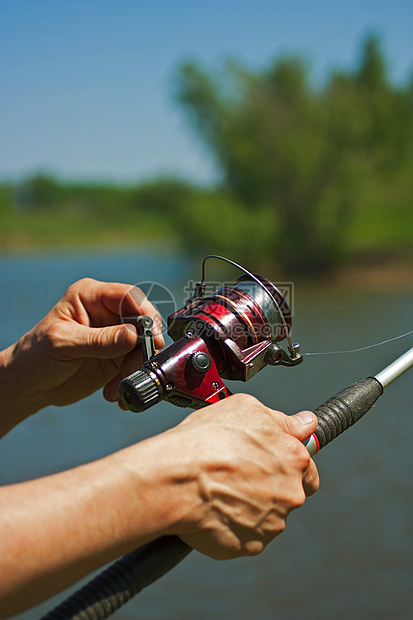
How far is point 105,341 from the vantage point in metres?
1.78

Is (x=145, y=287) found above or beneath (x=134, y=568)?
above

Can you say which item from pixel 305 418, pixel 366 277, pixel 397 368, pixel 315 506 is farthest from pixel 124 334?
pixel 366 277

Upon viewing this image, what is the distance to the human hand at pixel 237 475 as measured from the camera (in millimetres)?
1098

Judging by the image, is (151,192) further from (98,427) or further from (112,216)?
(98,427)

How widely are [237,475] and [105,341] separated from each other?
763 mm

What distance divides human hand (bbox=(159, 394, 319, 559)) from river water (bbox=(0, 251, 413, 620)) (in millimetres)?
780

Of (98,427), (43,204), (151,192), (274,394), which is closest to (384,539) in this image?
(274,394)

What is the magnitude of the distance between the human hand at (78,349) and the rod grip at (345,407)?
1.89 ft

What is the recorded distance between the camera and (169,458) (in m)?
1.06

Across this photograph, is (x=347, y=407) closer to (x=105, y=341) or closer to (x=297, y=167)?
(x=105, y=341)

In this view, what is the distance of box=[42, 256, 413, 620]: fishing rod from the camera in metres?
1.48

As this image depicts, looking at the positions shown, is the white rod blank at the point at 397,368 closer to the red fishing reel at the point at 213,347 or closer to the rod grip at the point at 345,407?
the rod grip at the point at 345,407

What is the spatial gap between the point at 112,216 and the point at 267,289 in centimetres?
3129

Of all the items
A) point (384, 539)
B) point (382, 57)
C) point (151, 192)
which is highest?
point (382, 57)
